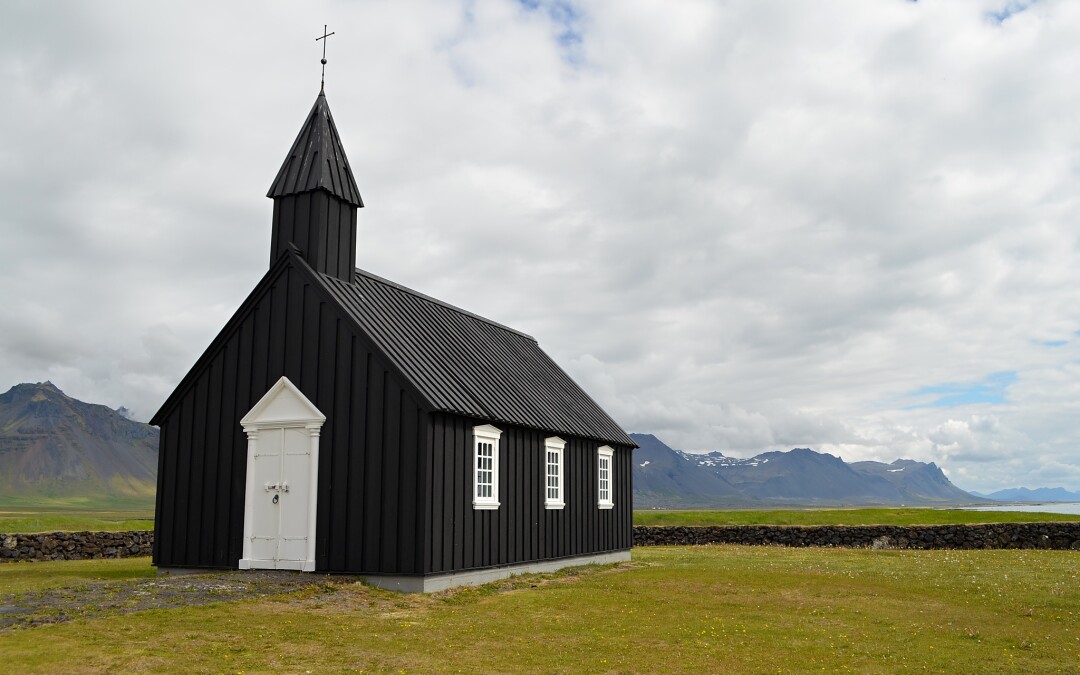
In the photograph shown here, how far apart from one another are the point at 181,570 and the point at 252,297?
6.32 metres

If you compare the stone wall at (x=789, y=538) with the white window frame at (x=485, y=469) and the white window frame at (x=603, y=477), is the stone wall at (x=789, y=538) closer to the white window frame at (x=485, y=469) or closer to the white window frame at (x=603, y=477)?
the white window frame at (x=603, y=477)

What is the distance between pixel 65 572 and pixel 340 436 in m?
9.09

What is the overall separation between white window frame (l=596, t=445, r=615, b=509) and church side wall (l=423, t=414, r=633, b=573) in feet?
0.75

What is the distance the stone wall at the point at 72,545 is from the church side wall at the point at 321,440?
29.1 ft

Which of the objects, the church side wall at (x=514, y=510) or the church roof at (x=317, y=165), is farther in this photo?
the church roof at (x=317, y=165)

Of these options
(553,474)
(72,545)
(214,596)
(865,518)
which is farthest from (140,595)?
(865,518)

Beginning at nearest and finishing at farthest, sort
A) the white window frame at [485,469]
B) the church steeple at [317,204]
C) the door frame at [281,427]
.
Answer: the door frame at [281,427] → the white window frame at [485,469] → the church steeple at [317,204]

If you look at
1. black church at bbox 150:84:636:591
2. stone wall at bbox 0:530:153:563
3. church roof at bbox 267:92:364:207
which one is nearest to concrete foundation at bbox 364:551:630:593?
black church at bbox 150:84:636:591

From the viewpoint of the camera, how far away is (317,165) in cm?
2136

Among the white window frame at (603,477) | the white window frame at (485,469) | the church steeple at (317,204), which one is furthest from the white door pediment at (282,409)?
the white window frame at (603,477)

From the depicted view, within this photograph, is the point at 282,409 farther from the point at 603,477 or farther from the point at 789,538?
the point at 789,538

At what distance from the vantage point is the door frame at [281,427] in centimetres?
1870

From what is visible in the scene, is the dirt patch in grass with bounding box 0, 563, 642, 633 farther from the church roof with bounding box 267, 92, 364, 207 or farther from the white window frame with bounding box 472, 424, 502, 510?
the church roof with bounding box 267, 92, 364, 207

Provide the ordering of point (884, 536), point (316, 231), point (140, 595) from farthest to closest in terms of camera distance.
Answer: point (884, 536) → point (316, 231) → point (140, 595)
